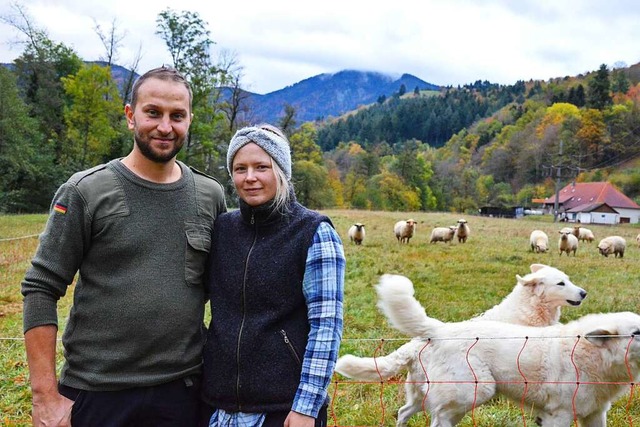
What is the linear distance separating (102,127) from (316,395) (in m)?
35.0

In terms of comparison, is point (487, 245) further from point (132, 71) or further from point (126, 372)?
point (132, 71)

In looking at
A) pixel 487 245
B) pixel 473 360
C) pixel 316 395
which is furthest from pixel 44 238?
pixel 487 245

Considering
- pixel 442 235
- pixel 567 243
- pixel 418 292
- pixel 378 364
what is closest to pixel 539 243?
pixel 567 243

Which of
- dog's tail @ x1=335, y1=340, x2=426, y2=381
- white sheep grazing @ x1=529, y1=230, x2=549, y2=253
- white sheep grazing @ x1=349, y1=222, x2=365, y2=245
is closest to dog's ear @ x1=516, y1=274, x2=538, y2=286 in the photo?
dog's tail @ x1=335, y1=340, x2=426, y2=381

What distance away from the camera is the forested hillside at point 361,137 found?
110ft

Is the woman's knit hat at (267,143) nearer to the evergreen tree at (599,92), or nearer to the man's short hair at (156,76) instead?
the man's short hair at (156,76)

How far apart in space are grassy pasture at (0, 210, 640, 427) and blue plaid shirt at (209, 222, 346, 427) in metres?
2.67

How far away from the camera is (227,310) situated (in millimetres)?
2309

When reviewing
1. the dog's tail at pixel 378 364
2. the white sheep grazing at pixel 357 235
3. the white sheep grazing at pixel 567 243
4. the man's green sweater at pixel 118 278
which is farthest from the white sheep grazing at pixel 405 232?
the man's green sweater at pixel 118 278

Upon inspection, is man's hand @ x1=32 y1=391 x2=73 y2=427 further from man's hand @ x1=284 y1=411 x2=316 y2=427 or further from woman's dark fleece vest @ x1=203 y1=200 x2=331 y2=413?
man's hand @ x1=284 y1=411 x2=316 y2=427

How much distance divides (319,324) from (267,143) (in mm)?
839

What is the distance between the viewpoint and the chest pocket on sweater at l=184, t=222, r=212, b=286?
2.40 metres

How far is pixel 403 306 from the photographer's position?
4238mm

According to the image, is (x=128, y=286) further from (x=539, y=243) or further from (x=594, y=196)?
(x=594, y=196)
